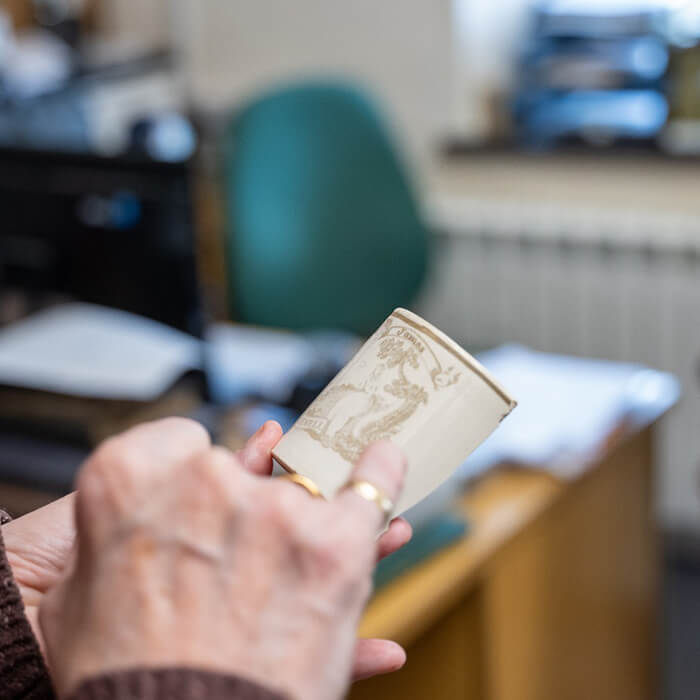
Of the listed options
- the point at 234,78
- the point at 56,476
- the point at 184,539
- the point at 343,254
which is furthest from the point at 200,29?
the point at 184,539

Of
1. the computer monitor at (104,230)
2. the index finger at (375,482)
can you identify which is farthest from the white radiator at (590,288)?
the index finger at (375,482)

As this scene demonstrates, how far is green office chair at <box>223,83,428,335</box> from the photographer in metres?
2.36

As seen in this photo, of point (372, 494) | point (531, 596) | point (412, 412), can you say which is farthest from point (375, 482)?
point (531, 596)

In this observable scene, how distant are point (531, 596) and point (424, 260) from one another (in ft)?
3.59

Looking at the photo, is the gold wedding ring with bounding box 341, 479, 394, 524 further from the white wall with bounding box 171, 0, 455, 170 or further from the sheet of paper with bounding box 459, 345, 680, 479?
the white wall with bounding box 171, 0, 455, 170

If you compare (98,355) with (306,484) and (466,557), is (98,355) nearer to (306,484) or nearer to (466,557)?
(466,557)

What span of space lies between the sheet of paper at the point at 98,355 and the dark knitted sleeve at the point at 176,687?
109 centimetres

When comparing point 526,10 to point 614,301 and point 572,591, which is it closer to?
point 614,301

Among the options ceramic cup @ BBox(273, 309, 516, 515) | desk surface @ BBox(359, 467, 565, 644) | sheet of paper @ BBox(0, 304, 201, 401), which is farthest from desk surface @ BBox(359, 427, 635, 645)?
ceramic cup @ BBox(273, 309, 516, 515)

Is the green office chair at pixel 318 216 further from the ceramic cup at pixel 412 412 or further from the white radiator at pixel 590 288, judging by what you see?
the ceramic cup at pixel 412 412

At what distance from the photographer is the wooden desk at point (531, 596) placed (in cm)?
132

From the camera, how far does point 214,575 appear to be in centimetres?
46

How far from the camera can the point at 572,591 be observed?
5.27 ft

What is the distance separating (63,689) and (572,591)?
4.07 ft
